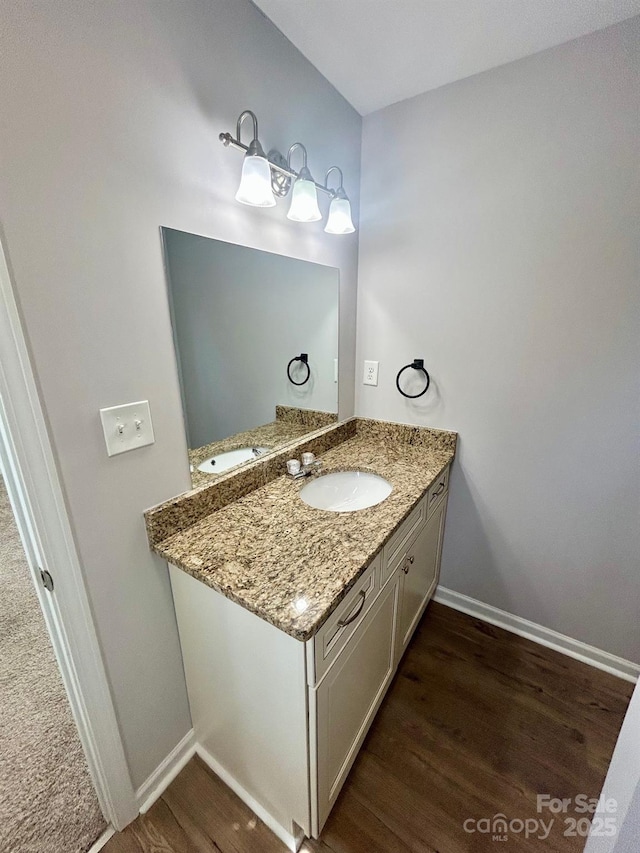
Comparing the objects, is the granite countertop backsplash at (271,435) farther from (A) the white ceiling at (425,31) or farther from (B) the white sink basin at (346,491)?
(A) the white ceiling at (425,31)

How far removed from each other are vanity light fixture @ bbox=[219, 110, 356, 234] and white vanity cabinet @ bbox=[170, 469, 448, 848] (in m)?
1.11

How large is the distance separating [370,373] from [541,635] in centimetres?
152

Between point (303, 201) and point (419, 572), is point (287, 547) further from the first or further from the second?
point (303, 201)

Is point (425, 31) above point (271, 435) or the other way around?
above

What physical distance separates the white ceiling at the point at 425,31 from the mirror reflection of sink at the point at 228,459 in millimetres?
1384

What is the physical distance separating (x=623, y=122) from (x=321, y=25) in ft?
3.34

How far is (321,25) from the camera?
1.08m

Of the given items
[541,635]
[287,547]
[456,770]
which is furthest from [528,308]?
[456,770]

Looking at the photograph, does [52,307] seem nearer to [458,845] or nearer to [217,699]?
[217,699]

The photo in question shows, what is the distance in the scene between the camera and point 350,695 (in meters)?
1.02

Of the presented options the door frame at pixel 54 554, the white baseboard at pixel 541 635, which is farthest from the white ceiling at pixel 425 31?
the white baseboard at pixel 541 635

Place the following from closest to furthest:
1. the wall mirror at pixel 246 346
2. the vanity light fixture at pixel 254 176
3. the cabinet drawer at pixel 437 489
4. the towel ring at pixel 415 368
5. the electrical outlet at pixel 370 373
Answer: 1. the vanity light fixture at pixel 254 176
2. the wall mirror at pixel 246 346
3. the cabinet drawer at pixel 437 489
4. the towel ring at pixel 415 368
5. the electrical outlet at pixel 370 373

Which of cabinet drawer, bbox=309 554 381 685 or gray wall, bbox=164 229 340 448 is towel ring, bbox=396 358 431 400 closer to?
gray wall, bbox=164 229 340 448

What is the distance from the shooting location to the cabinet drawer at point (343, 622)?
31.8 inches
